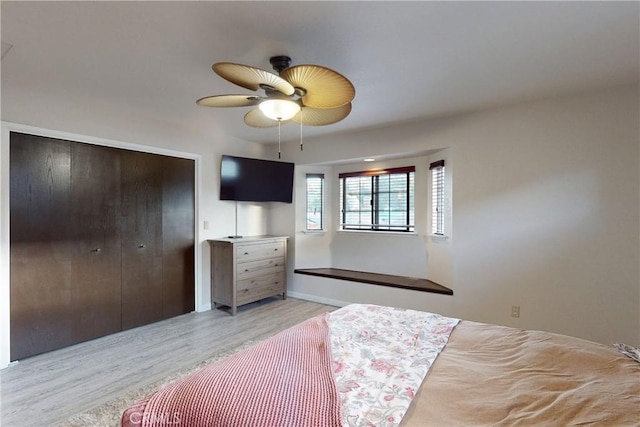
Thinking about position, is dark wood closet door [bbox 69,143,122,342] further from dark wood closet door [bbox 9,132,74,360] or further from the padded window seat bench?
the padded window seat bench

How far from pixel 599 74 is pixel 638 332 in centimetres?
216

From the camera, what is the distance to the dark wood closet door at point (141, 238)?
344cm

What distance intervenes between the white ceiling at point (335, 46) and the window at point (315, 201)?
2.14 metres

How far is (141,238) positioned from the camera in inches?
140

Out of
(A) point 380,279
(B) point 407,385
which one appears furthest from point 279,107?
(A) point 380,279

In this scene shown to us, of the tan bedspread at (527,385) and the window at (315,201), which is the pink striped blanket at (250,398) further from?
the window at (315,201)

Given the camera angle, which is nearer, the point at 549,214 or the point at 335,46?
the point at 335,46

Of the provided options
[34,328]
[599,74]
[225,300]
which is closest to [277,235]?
[225,300]

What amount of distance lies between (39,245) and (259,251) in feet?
7.45

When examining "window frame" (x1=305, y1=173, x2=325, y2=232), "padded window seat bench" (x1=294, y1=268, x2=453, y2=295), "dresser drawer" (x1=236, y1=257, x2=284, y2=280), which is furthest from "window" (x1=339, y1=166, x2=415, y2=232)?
"dresser drawer" (x1=236, y1=257, x2=284, y2=280)

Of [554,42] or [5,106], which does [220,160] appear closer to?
[5,106]

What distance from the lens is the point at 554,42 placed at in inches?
77.2

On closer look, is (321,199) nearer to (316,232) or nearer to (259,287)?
(316,232)

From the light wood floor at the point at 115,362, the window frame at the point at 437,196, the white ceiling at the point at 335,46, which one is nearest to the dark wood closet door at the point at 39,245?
the light wood floor at the point at 115,362
